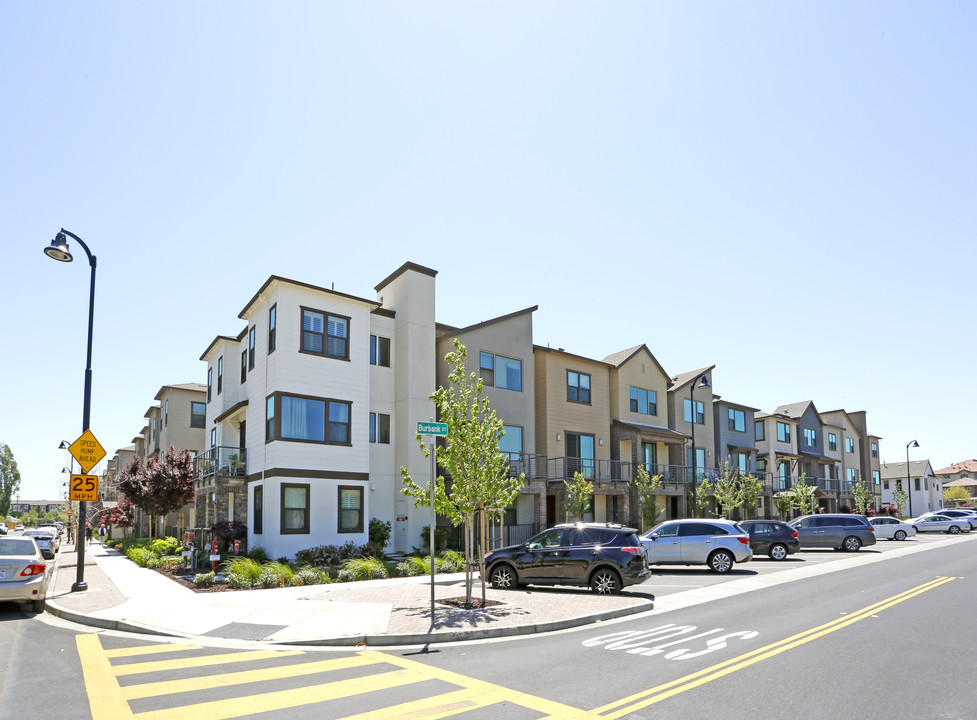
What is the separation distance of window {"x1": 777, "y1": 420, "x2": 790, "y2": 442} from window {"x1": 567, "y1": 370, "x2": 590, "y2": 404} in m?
25.5

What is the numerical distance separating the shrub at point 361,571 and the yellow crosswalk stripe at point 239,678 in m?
10.3

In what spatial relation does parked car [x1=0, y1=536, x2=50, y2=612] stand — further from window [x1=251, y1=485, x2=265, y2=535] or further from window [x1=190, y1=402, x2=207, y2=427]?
window [x1=190, y1=402, x2=207, y2=427]

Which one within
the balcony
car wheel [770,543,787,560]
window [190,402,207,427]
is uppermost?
window [190,402,207,427]

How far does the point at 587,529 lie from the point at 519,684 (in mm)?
9349

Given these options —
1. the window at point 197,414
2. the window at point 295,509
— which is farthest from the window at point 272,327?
the window at point 197,414

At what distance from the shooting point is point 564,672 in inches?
358

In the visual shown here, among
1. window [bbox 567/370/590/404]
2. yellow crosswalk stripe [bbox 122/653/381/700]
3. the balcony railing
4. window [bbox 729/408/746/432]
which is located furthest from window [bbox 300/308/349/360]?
window [bbox 729/408/746/432]

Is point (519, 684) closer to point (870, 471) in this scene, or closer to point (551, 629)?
point (551, 629)

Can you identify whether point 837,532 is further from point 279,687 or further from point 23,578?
point 23,578

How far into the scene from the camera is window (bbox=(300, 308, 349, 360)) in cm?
2511

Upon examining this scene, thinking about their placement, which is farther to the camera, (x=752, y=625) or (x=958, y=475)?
(x=958, y=475)

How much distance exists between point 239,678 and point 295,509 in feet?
50.1

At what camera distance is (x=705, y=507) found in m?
42.3

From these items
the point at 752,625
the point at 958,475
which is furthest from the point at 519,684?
the point at 958,475
